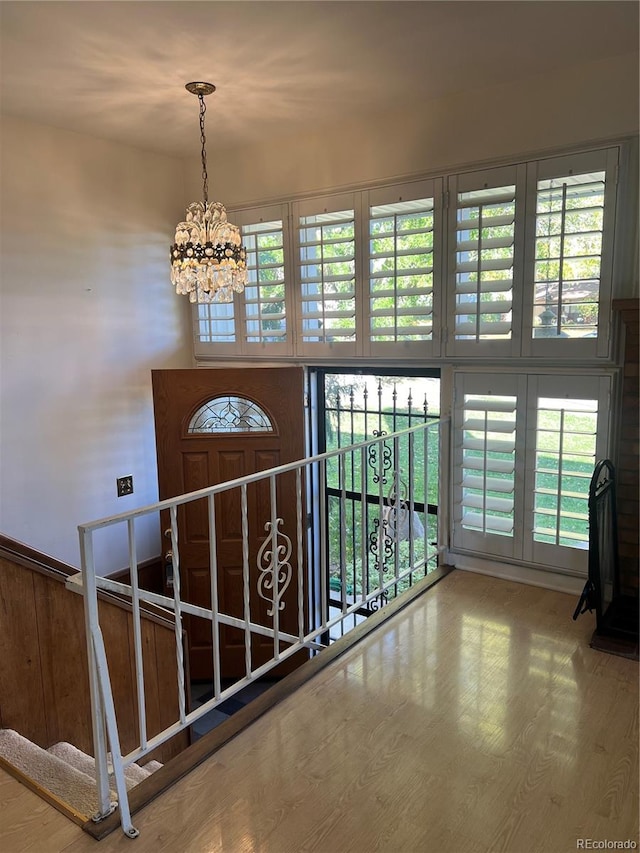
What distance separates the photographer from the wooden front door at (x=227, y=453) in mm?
3662

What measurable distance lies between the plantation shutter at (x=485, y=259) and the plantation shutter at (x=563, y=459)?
0.32 m

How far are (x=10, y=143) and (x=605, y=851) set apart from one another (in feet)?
12.7

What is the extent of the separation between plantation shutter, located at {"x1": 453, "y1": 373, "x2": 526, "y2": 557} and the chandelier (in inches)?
51.5

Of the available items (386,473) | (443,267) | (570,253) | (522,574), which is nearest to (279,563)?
(386,473)

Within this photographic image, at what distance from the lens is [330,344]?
3.55 metres

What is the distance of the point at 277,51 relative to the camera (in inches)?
95.1

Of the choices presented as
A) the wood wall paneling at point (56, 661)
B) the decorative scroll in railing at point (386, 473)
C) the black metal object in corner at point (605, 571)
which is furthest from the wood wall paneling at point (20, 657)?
the black metal object in corner at point (605, 571)

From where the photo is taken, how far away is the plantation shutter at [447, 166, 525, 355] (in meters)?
2.83

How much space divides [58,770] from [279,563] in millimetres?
1078

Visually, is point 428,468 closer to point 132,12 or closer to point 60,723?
point 60,723

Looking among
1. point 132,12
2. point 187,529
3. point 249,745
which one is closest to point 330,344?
point 187,529

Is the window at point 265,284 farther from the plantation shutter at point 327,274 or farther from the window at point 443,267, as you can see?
the plantation shutter at point 327,274

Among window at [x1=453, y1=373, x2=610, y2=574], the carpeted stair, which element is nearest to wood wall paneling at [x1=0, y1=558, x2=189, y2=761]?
→ the carpeted stair

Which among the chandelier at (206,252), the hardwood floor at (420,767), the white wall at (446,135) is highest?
the white wall at (446,135)
